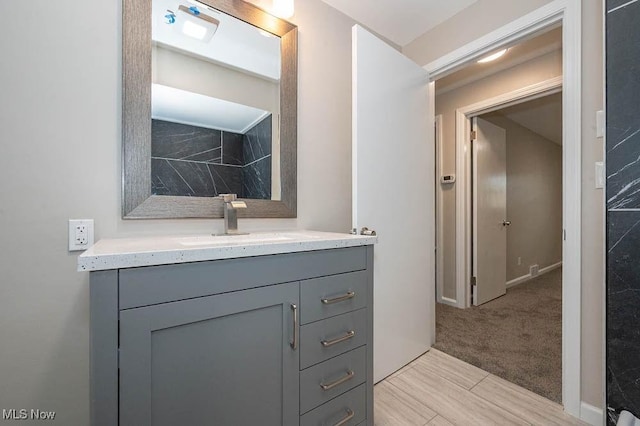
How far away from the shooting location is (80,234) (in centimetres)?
107

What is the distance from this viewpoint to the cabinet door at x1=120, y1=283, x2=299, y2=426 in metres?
0.72

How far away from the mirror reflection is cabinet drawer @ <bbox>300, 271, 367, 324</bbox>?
2.16 feet

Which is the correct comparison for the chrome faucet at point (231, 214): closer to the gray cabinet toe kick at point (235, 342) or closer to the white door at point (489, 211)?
the gray cabinet toe kick at point (235, 342)

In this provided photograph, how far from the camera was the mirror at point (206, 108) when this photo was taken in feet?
3.86

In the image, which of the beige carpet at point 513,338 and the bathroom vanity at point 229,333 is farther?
the beige carpet at point 513,338

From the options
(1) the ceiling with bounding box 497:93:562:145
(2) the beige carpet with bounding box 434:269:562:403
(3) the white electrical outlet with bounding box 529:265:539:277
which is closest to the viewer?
(2) the beige carpet with bounding box 434:269:562:403

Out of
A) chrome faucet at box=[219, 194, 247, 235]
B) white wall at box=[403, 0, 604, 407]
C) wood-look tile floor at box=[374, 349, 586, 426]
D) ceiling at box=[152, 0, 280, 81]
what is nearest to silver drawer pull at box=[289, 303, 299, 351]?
chrome faucet at box=[219, 194, 247, 235]

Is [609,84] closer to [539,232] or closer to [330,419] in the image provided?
[330,419]

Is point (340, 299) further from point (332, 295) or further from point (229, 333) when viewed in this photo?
point (229, 333)

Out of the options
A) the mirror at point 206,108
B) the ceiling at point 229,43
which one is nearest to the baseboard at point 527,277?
the mirror at point 206,108

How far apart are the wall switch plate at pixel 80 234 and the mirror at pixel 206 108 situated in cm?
13

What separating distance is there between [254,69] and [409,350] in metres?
2.02

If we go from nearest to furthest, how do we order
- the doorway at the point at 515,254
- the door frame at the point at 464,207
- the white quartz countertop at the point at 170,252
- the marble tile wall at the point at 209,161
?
the white quartz countertop at the point at 170,252 → the marble tile wall at the point at 209,161 → the doorway at the point at 515,254 → the door frame at the point at 464,207

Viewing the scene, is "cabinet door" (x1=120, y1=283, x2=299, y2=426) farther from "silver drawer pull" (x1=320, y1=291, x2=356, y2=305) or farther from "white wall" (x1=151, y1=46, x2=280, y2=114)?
"white wall" (x1=151, y1=46, x2=280, y2=114)
